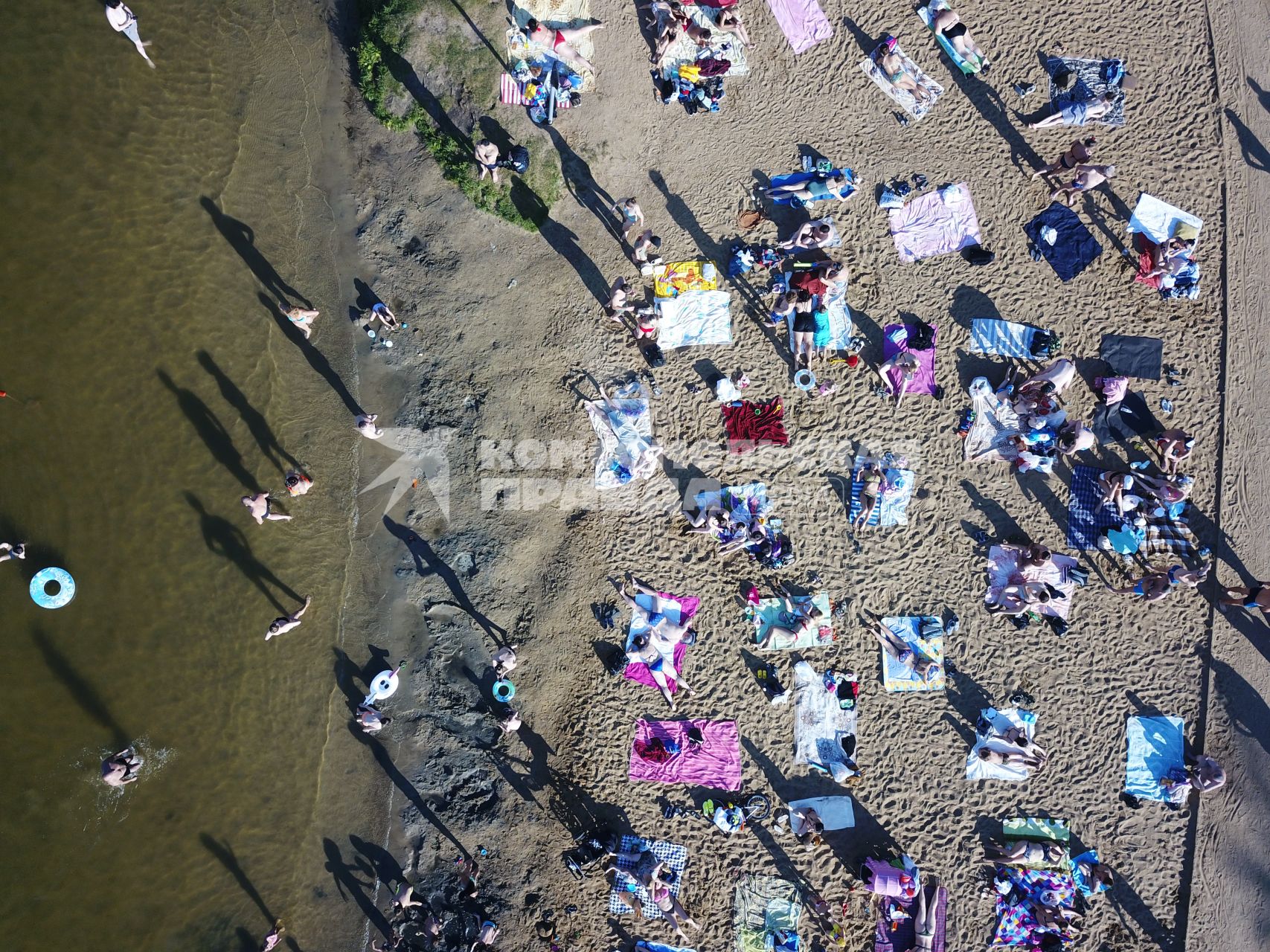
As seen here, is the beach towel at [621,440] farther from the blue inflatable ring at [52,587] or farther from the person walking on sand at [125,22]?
Result: the person walking on sand at [125,22]

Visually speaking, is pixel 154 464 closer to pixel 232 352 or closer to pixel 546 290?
pixel 232 352

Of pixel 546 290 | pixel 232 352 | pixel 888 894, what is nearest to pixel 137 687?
pixel 232 352

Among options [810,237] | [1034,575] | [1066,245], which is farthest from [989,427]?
[810,237]

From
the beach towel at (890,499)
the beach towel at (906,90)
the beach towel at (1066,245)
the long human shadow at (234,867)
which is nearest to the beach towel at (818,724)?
the beach towel at (890,499)

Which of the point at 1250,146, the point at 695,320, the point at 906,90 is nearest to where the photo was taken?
Result: the point at 695,320

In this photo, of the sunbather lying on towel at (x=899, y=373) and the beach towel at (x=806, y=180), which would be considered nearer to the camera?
the sunbather lying on towel at (x=899, y=373)

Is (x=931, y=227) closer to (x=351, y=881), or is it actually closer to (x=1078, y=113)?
(x=1078, y=113)
